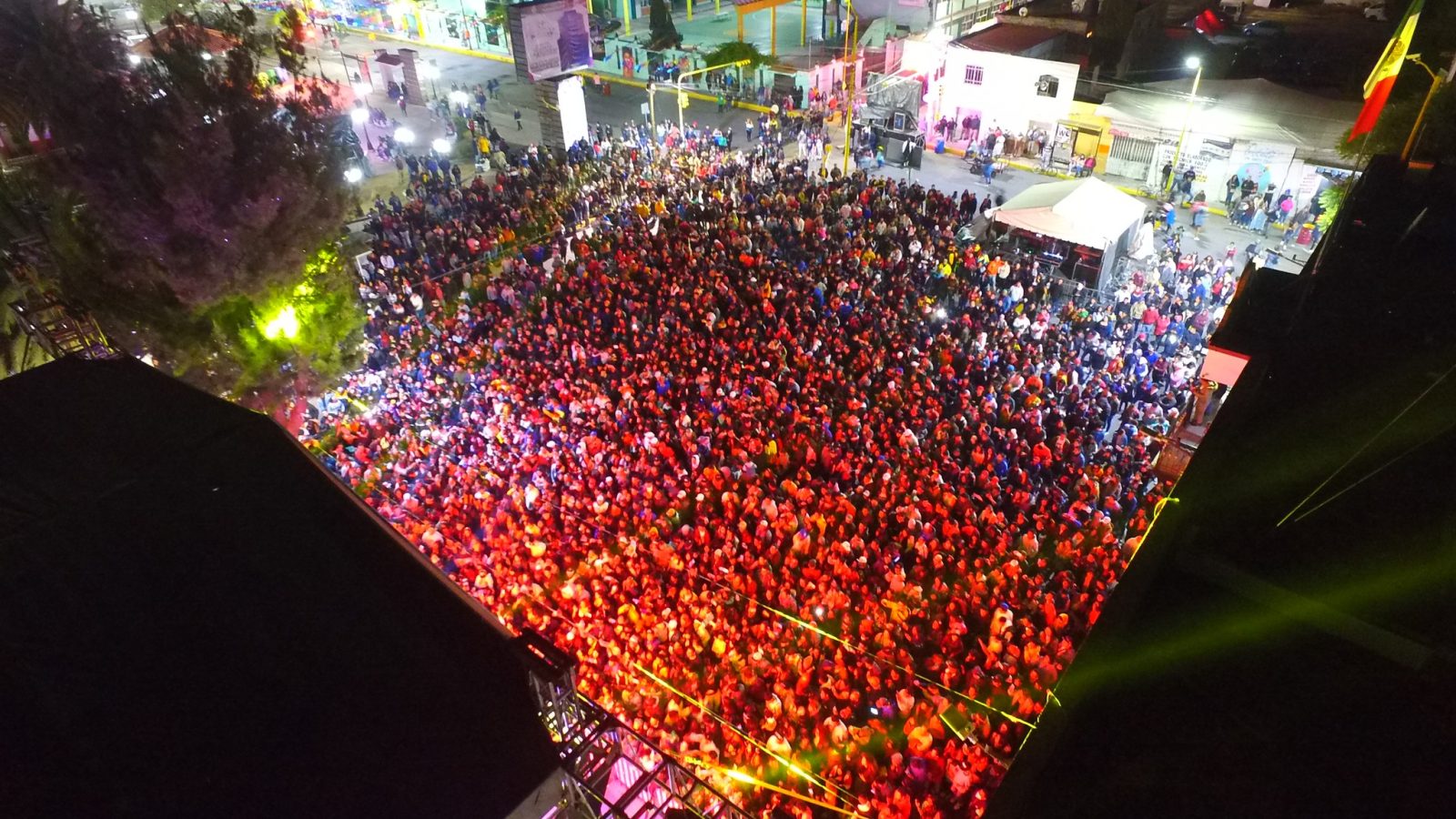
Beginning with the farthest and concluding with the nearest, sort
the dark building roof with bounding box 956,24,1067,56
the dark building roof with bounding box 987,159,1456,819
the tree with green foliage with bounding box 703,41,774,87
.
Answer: the tree with green foliage with bounding box 703,41,774,87, the dark building roof with bounding box 956,24,1067,56, the dark building roof with bounding box 987,159,1456,819

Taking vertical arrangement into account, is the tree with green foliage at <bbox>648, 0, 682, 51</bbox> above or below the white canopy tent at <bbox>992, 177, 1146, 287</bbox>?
above

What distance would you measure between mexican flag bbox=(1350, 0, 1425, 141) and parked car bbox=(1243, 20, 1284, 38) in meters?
23.0

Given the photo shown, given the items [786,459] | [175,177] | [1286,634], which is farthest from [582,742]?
[175,177]

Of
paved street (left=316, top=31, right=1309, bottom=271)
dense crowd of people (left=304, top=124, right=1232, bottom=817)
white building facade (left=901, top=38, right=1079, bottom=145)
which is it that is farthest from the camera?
white building facade (left=901, top=38, right=1079, bottom=145)

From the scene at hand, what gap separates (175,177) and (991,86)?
2210 centimetres

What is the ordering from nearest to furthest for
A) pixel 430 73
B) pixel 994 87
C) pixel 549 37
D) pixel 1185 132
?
1. pixel 1185 132
2. pixel 549 37
3. pixel 994 87
4. pixel 430 73

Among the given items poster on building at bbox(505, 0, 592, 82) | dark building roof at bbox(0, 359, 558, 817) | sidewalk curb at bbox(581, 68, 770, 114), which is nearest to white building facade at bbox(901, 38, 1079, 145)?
sidewalk curb at bbox(581, 68, 770, 114)

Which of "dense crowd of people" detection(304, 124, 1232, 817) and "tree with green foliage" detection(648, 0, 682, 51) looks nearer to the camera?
"dense crowd of people" detection(304, 124, 1232, 817)

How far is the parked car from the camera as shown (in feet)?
94.0

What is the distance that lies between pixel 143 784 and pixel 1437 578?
248 inches

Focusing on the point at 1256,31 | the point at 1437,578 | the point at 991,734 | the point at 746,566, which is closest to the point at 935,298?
the point at 746,566

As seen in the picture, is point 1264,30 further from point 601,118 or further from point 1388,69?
point 601,118

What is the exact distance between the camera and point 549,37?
2167cm

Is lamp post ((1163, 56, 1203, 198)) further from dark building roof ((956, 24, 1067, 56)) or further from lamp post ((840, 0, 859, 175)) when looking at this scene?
lamp post ((840, 0, 859, 175))
